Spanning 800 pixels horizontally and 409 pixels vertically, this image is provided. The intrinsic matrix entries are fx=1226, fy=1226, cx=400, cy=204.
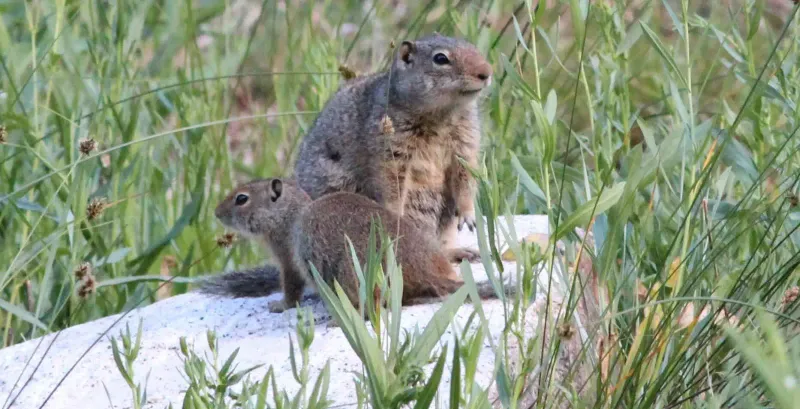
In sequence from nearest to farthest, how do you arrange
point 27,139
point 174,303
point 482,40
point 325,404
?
1. point 325,404
2. point 174,303
3. point 27,139
4. point 482,40

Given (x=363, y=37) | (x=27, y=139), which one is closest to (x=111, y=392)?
(x=27, y=139)

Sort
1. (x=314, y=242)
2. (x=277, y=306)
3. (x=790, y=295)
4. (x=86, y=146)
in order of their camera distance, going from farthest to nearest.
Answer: (x=277, y=306) < (x=314, y=242) < (x=86, y=146) < (x=790, y=295)

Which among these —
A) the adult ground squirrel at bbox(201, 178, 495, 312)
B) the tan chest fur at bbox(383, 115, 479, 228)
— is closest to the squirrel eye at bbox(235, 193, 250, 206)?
the adult ground squirrel at bbox(201, 178, 495, 312)

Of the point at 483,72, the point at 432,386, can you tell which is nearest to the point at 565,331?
the point at 432,386

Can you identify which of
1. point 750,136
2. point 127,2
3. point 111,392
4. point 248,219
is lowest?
point 111,392

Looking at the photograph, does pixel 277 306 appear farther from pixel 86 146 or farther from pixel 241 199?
pixel 86 146

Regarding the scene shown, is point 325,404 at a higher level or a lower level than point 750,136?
lower

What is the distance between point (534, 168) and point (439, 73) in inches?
52.3

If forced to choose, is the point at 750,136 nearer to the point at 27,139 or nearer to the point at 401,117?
the point at 401,117

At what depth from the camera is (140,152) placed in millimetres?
4758

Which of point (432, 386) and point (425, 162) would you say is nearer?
point (432, 386)

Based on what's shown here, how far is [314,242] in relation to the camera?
352 centimetres

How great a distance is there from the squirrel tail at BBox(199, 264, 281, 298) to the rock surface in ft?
0.19

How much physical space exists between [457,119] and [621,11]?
3.50 feet
